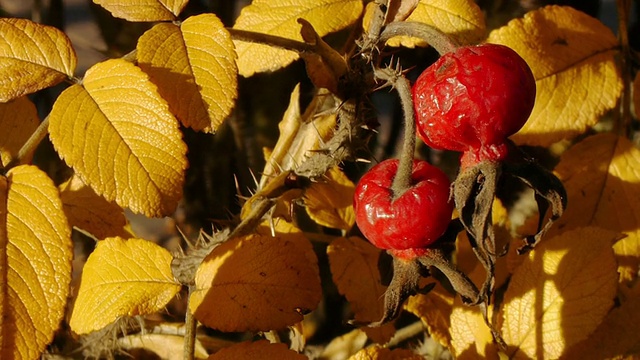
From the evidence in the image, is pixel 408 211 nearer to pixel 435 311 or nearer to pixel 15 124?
pixel 435 311

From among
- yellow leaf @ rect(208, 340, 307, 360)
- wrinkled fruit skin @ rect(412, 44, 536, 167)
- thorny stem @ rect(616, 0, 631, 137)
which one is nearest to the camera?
wrinkled fruit skin @ rect(412, 44, 536, 167)

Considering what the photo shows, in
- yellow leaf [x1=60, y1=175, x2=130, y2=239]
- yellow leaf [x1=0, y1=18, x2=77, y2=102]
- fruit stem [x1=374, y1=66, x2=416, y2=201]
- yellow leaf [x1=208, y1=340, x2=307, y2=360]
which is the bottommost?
yellow leaf [x1=208, y1=340, x2=307, y2=360]

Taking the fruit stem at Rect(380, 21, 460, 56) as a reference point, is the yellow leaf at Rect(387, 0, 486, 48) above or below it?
below

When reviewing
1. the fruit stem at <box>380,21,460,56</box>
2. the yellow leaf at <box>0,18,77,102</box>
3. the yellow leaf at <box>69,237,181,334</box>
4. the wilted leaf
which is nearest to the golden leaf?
the wilted leaf

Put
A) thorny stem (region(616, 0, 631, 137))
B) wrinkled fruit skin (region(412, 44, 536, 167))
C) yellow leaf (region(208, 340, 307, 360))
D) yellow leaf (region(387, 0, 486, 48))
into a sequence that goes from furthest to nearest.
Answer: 1. thorny stem (region(616, 0, 631, 137))
2. yellow leaf (region(387, 0, 486, 48))
3. yellow leaf (region(208, 340, 307, 360))
4. wrinkled fruit skin (region(412, 44, 536, 167))

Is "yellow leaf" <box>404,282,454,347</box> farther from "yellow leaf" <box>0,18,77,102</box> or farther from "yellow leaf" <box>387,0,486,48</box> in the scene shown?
"yellow leaf" <box>0,18,77,102</box>

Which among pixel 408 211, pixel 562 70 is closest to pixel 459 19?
pixel 562 70

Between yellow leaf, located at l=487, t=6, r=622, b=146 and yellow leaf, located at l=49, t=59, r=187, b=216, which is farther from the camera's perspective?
yellow leaf, located at l=487, t=6, r=622, b=146
